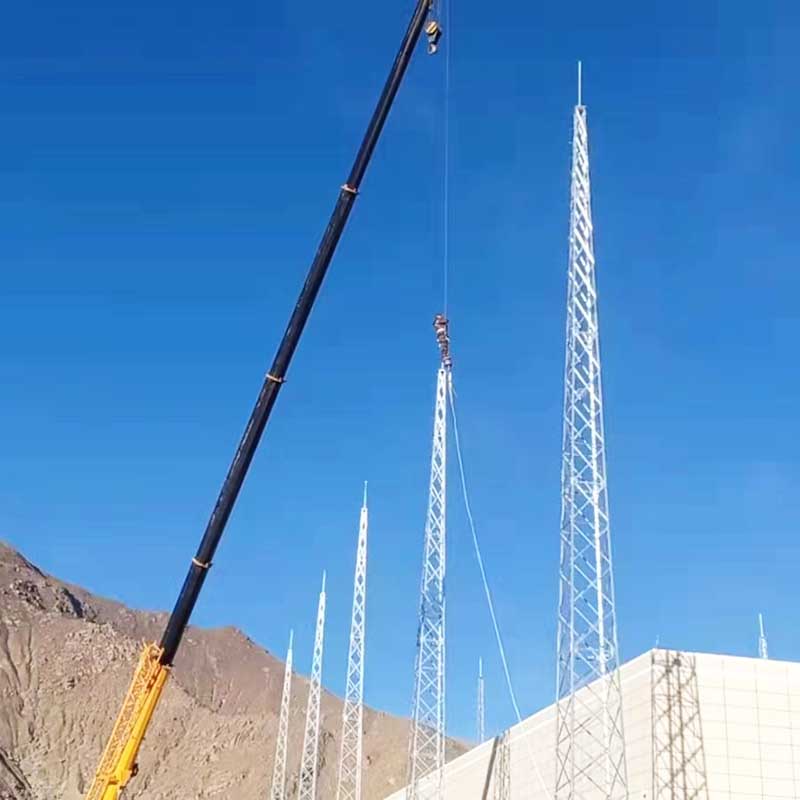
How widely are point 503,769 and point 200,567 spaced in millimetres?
36272

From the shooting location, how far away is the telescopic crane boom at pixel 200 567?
31094 millimetres

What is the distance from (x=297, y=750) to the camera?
169 m

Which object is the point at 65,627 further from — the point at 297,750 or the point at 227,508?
the point at 227,508

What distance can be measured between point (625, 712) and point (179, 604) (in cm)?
2286

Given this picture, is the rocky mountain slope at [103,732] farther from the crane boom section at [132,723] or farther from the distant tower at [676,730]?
the crane boom section at [132,723]

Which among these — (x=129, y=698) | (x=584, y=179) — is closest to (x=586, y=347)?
(x=584, y=179)

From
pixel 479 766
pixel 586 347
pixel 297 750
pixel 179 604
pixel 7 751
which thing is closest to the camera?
pixel 179 604

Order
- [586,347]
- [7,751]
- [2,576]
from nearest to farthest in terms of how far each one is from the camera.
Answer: [586,347] < [7,751] < [2,576]

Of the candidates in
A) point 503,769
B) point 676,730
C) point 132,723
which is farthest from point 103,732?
point 132,723

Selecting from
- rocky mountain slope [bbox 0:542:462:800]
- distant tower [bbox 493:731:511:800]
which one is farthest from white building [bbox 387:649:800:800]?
rocky mountain slope [bbox 0:542:462:800]

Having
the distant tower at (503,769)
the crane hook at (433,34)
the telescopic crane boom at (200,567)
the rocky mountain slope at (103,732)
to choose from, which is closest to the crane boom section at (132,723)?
the telescopic crane boom at (200,567)

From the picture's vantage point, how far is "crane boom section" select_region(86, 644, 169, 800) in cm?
3098

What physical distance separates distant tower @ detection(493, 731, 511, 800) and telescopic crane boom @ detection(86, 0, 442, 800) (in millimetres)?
33308

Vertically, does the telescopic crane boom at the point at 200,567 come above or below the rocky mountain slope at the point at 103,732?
below
